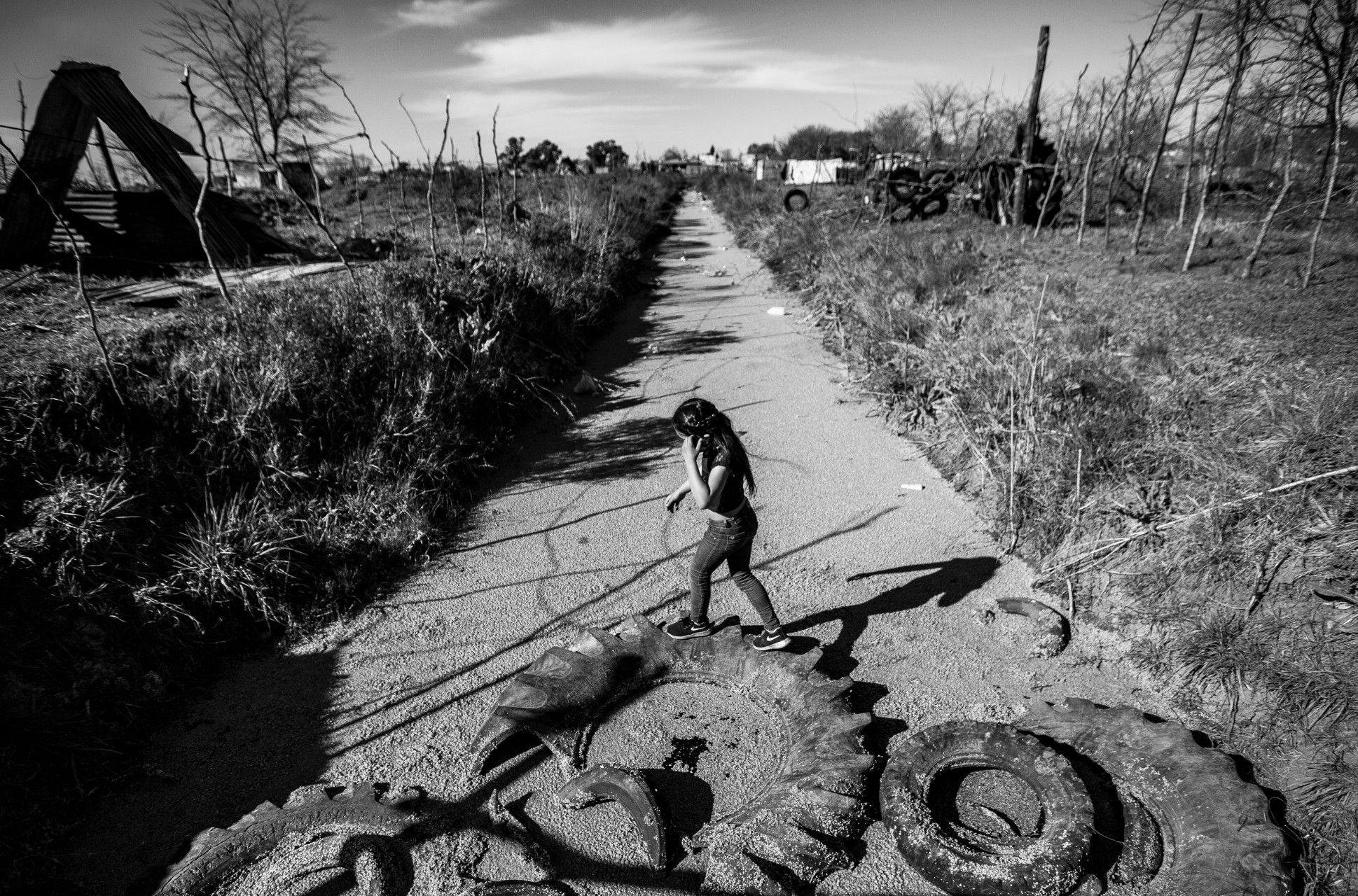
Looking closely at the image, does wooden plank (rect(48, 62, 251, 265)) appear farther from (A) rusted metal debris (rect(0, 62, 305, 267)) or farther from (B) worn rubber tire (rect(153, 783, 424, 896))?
(B) worn rubber tire (rect(153, 783, 424, 896))

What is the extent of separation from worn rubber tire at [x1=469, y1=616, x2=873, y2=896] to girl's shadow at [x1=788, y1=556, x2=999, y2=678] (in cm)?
23

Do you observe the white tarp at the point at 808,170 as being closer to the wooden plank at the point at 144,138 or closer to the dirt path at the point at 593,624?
the wooden plank at the point at 144,138

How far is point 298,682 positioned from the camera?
3.37 meters

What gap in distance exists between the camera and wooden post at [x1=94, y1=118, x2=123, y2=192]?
257 inches

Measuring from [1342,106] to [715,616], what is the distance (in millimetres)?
6943

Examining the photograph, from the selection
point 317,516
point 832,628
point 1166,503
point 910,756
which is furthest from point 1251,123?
point 317,516

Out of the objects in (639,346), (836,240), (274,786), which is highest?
(836,240)

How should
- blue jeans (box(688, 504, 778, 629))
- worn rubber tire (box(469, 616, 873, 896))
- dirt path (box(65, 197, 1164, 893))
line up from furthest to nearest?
blue jeans (box(688, 504, 778, 629)) → dirt path (box(65, 197, 1164, 893)) → worn rubber tire (box(469, 616, 873, 896))

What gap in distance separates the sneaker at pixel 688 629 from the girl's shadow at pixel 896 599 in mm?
465

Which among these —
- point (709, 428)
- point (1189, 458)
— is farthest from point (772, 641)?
point (1189, 458)

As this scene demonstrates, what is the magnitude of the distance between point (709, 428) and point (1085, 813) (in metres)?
2.00

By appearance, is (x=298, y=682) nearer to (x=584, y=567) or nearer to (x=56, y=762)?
(x=56, y=762)

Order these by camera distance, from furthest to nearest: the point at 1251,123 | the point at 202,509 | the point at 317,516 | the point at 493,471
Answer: the point at 1251,123, the point at 493,471, the point at 317,516, the point at 202,509

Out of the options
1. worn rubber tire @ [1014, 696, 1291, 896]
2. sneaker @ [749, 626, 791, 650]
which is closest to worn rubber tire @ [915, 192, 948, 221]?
sneaker @ [749, 626, 791, 650]
